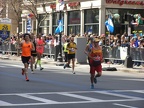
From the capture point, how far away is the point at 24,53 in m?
17.7

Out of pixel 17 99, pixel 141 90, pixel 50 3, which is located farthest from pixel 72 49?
pixel 50 3

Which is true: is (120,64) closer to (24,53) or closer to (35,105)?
(24,53)

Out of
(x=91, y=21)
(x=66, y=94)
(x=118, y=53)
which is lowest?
(x=66, y=94)

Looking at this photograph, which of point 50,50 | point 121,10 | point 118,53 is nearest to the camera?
point 118,53

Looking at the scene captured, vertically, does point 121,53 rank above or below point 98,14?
below

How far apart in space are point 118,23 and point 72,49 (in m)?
19.9

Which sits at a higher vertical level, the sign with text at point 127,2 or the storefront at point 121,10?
the sign with text at point 127,2

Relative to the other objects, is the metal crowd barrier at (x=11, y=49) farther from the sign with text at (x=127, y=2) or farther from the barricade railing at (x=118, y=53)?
the sign with text at (x=127, y=2)

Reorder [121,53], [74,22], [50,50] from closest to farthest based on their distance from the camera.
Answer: [121,53]
[50,50]
[74,22]

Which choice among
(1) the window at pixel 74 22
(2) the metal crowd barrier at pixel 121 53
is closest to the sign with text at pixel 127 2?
(1) the window at pixel 74 22

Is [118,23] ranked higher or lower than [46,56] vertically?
higher

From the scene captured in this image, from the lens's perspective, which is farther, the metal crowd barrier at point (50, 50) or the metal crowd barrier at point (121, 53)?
the metal crowd barrier at point (50, 50)

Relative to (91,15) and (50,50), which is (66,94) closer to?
(50,50)

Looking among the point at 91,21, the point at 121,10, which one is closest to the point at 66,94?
the point at 91,21
